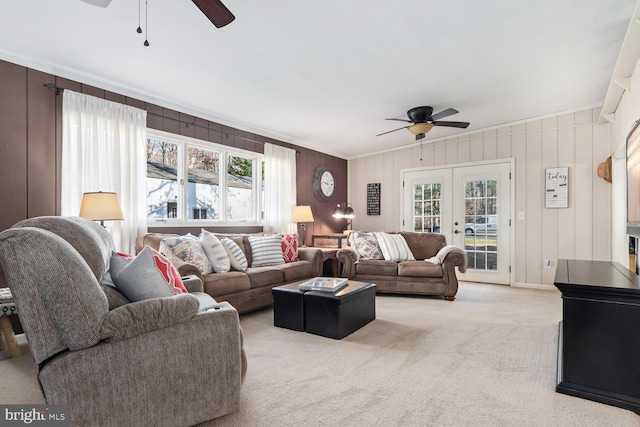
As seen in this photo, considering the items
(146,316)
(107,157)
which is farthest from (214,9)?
(107,157)

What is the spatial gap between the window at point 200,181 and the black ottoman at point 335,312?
2085 mm

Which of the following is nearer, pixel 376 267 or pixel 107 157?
pixel 107 157

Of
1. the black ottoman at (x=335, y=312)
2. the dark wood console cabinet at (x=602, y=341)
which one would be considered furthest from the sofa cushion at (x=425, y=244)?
the dark wood console cabinet at (x=602, y=341)

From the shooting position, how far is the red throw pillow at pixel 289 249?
452 cm

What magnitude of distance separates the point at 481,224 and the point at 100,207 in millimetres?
5322

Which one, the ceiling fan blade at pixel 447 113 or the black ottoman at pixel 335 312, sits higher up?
the ceiling fan blade at pixel 447 113

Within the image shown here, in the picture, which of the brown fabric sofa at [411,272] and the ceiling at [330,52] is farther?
the brown fabric sofa at [411,272]

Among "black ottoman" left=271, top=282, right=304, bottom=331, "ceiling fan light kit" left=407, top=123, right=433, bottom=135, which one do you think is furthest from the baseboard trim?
"black ottoman" left=271, top=282, right=304, bottom=331

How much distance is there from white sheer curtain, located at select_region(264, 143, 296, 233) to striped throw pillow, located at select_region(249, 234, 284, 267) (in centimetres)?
78

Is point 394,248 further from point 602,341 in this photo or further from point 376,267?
point 602,341

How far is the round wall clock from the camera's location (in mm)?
6238

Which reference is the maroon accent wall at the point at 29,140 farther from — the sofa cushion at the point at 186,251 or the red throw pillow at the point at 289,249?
the red throw pillow at the point at 289,249

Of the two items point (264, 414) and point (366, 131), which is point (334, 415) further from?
point (366, 131)

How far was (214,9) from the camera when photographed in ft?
5.67
